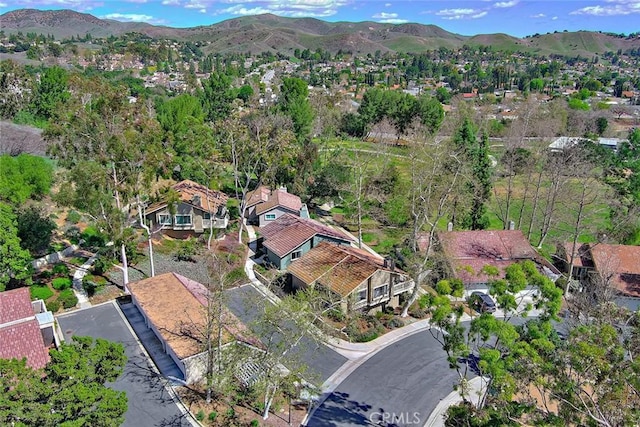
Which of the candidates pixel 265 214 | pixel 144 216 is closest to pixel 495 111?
pixel 265 214

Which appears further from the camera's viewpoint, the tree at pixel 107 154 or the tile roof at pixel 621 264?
the tile roof at pixel 621 264

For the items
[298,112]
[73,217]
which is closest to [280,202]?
[73,217]

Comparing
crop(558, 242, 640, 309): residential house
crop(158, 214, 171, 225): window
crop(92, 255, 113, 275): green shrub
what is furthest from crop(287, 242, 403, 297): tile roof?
crop(558, 242, 640, 309): residential house

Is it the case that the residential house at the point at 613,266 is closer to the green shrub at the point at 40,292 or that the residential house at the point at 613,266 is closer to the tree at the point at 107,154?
the tree at the point at 107,154

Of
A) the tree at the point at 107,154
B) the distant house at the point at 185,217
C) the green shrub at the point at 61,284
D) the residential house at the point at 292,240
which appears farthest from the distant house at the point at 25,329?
the residential house at the point at 292,240

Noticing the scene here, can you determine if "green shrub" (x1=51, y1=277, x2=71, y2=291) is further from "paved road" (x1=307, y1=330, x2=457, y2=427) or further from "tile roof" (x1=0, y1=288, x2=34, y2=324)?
"paved road" (x1=307, y1=330, x2=457, y2=427)

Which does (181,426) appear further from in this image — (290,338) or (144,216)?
(144,216)
